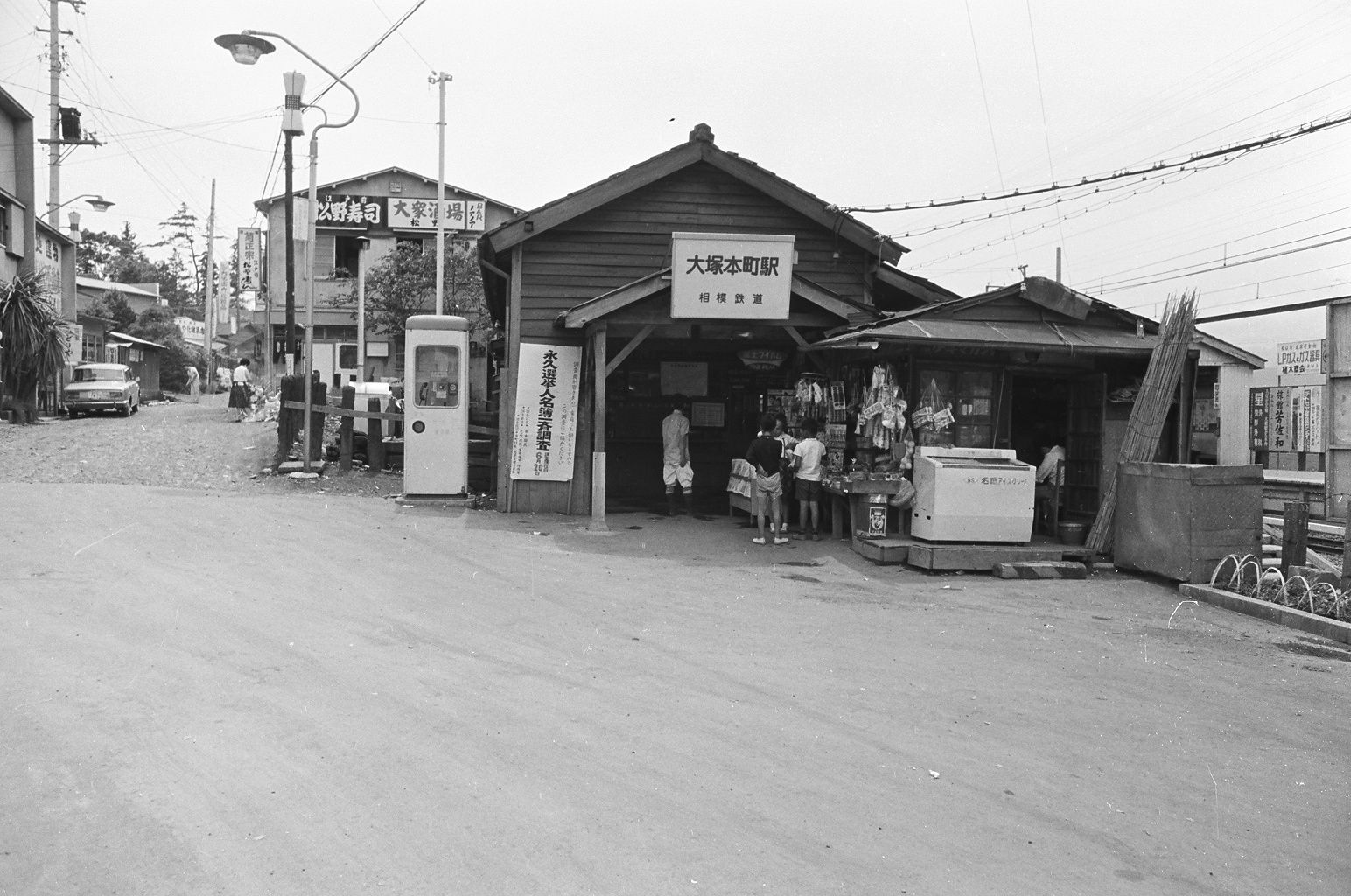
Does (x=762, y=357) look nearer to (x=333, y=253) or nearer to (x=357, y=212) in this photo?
(x=357, y=212)

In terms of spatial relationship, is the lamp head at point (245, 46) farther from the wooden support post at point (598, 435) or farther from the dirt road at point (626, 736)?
the dirt road at point (626, 736)

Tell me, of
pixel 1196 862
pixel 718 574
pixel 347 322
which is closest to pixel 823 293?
pixel 718 574

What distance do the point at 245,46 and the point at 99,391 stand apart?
17944 millimetres

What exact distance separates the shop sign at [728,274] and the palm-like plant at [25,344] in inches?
784

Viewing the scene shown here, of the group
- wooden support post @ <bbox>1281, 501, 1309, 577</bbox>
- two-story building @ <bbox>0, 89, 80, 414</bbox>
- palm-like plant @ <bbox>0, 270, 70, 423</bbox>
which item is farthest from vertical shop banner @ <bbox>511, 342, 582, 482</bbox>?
two-story building @ <bbox>0, 89, 80, 414</bbox>

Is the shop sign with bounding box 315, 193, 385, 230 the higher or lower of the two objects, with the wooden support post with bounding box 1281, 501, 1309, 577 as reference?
higher

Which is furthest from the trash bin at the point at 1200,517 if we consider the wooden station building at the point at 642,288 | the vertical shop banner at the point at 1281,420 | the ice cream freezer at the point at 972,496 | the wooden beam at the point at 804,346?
the vertical shop banner at the point at 1281,420

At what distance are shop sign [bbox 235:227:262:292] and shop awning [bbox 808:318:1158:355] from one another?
27.7 m

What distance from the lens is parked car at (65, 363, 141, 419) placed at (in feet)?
98.9

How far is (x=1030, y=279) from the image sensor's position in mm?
13242

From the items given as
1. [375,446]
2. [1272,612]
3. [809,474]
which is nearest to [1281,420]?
[1272,612]

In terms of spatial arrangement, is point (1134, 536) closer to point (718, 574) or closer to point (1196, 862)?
point (718, 574)

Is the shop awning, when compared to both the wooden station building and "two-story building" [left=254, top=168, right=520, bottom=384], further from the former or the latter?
"two-story building" [left=254, top=168, right=520, bottom=384]

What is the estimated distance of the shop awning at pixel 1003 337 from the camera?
12375 mm
